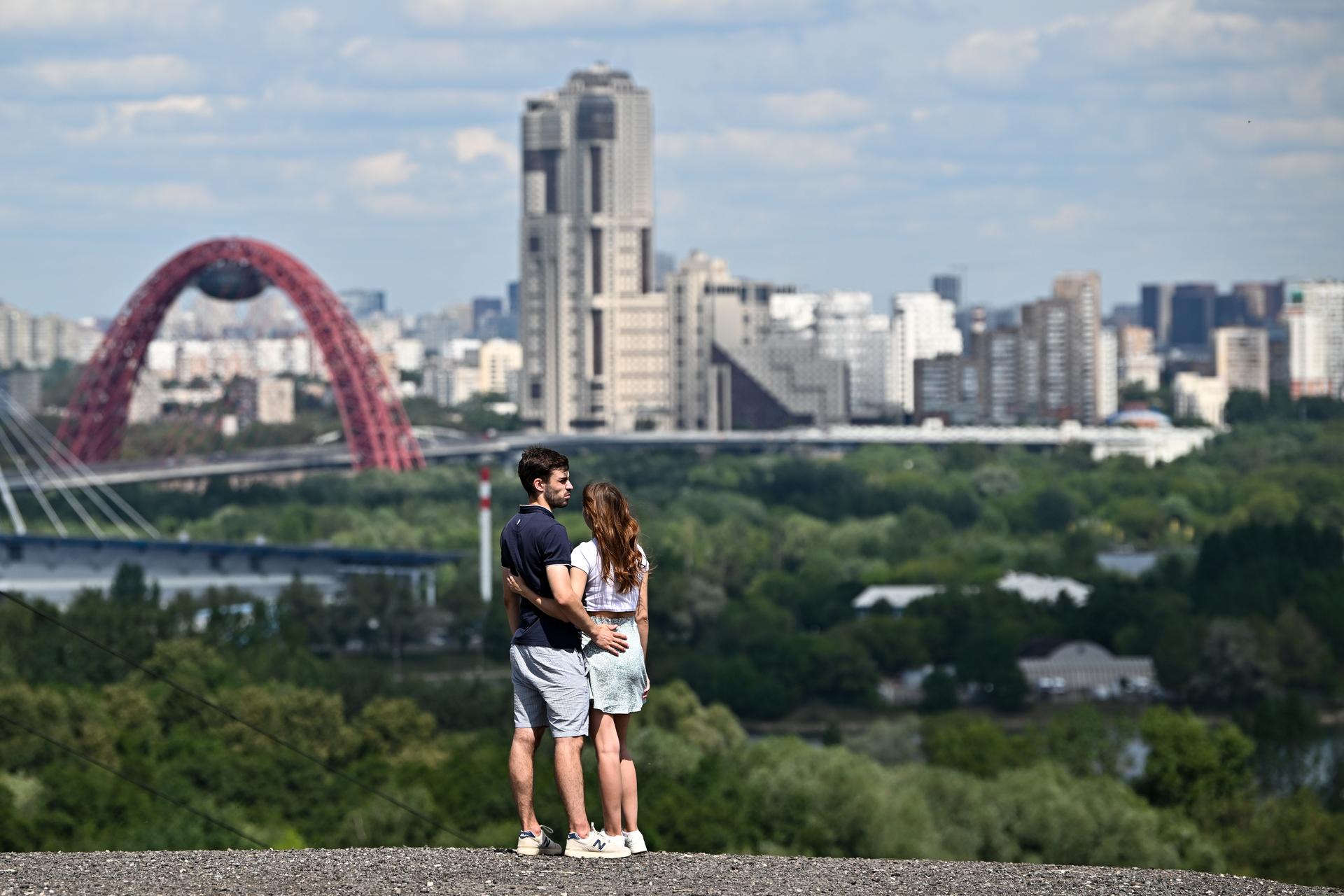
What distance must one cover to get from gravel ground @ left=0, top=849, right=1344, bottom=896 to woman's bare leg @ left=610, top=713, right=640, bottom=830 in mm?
153

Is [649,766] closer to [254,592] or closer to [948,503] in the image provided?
[254,592]

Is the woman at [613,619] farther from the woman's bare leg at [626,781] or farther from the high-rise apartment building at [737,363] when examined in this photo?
the high-rise apartment building at [737,363]

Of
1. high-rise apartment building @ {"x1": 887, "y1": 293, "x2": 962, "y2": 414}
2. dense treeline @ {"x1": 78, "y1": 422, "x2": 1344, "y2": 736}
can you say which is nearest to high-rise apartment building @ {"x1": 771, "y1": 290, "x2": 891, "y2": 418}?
high-rise apartment building @ {"x1": 887, "y1": 293, "x2": 962, "y2": 414}

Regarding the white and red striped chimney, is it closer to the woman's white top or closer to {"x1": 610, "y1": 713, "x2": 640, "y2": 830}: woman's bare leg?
{"x1": 610, "y1": 713, "x2": 640, "y2": 830}: woman's bare leg

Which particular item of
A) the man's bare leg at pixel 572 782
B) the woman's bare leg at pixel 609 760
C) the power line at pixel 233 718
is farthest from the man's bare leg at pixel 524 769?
the power line at pixel 233 718

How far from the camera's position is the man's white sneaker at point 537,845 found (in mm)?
8830

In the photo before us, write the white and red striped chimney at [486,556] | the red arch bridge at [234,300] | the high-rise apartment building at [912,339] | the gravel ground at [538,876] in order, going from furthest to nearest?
the high-rise apartment building at [912,339] < the red arch bridge at [234,300] < the white and red striped chimney at [486,556] < the gravel ground at [538,876]

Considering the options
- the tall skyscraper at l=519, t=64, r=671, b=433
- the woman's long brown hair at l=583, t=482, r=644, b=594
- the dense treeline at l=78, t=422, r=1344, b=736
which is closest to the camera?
the woman's long brown hair at l=583, t=482, r=644, b=594

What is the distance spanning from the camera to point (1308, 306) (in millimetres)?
141125

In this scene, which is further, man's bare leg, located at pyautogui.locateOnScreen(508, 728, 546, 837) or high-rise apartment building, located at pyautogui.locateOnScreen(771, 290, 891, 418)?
high-rise apartment building, located at pyautogui.locateOnScreen(771, 290, 891, 418)

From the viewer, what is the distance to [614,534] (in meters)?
8.48

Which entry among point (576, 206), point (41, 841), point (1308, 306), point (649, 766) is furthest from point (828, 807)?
point (1308, 306)

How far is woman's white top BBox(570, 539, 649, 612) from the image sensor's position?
8.52 m

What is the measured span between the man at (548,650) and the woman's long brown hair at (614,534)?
0.12 meters
